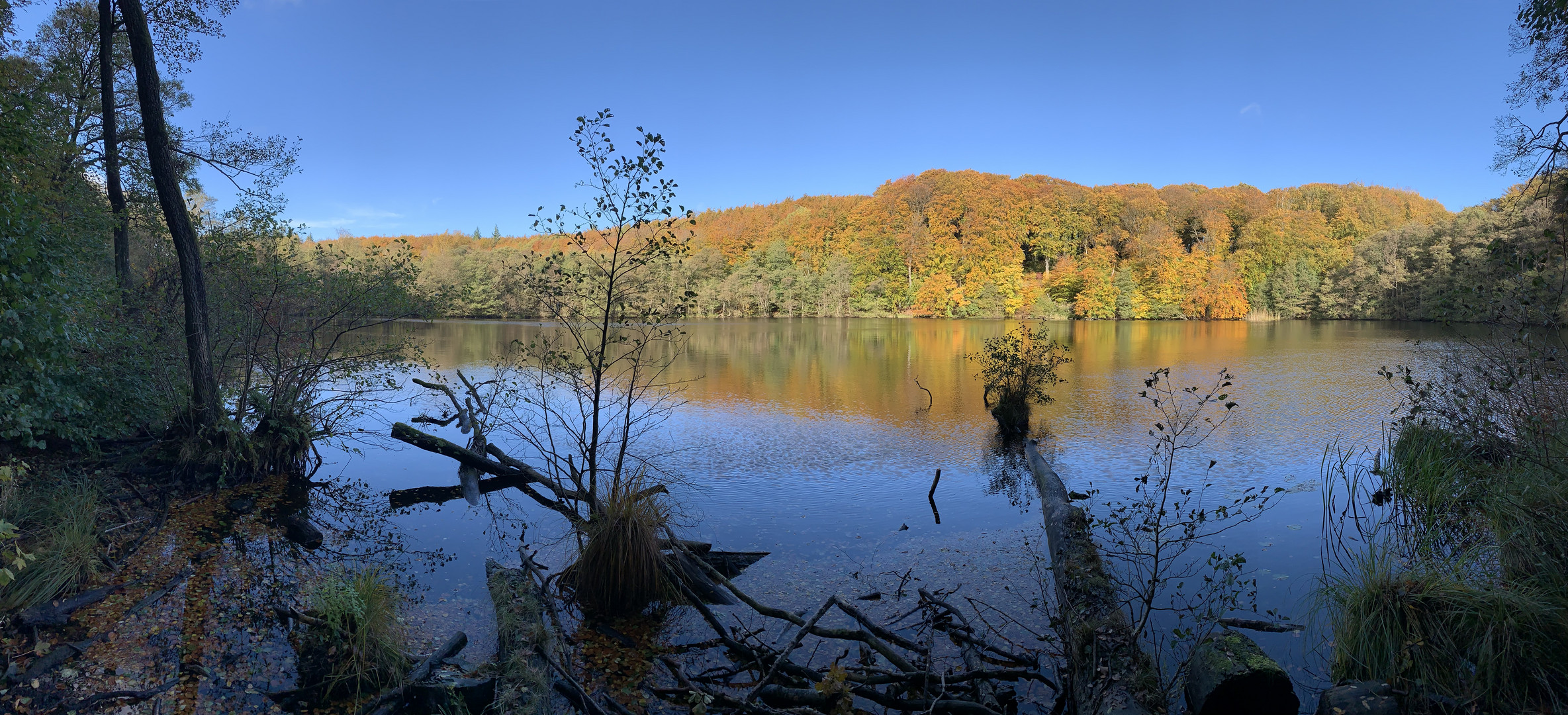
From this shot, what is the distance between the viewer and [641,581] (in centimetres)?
525

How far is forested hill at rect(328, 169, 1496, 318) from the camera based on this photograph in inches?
2261

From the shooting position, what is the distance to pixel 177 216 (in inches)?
323

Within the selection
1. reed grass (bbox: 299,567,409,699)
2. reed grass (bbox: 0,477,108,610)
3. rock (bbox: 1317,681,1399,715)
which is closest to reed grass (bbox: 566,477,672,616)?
reed grass (bbox: 299,567,409,699)

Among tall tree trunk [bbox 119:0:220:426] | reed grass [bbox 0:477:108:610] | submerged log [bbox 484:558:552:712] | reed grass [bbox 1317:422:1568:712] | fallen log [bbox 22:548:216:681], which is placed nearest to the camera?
reed grass [bbox 1317:422:1568:712]

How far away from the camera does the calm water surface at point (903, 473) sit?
5.88 meters

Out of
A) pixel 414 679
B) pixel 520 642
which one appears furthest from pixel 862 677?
pixel 414 679

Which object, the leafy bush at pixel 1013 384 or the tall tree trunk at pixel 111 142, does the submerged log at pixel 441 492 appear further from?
the leafy bush at pixel 1013 384

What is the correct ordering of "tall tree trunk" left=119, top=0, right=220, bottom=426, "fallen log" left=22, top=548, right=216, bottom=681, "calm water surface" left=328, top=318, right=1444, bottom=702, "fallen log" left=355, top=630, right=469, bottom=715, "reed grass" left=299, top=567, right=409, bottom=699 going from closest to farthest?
"fallen log" left=355, top=630, right=469, bottom=715 → "fallen log" left=22, top=548, right=216, bottom=681 → "reed grass" left=299, top=567, right=409, bottom=699 → "calm water surface" left=328, top=318, right=1444, bottom=702 → "tall tree trunk" left=119, top=0, right=220, bottom=426

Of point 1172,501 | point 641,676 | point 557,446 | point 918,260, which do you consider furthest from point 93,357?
point 918,260

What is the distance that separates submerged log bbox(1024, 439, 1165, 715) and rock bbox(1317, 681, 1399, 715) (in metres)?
0.77

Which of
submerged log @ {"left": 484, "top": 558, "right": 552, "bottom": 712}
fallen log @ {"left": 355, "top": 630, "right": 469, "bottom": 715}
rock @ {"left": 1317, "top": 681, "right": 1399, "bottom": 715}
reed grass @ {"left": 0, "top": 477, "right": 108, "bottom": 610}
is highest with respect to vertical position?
reed grass @ {"left": 0, "top": 477, "right": 108, "bottom": 610}

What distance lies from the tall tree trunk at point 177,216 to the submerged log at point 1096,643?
928 centimetres

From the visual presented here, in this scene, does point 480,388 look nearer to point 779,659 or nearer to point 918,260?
point 779,659

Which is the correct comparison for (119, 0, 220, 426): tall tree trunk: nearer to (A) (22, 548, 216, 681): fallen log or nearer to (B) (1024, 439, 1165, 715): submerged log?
(A) (22, 548, 216, 681): fallen log
